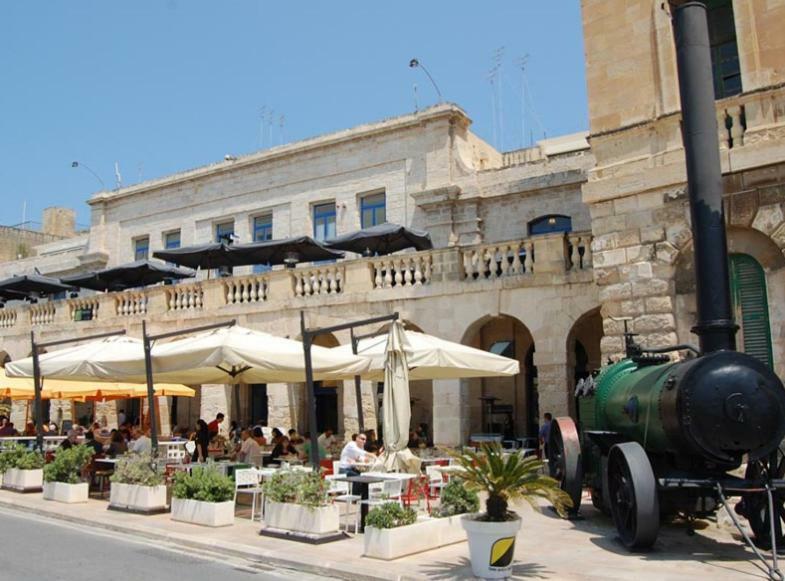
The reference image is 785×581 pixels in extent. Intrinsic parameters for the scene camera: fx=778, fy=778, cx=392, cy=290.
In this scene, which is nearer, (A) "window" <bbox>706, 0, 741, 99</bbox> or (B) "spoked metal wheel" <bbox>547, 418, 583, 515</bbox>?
(B) "spoked metal wheel" <bbox>547, 418, 583, 515</bbox>

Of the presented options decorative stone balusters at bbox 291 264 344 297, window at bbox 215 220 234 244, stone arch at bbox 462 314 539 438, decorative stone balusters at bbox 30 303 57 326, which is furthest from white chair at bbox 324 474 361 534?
window at bbox 215 220 234 244

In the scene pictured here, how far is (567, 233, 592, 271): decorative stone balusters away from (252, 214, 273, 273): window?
12.6 m

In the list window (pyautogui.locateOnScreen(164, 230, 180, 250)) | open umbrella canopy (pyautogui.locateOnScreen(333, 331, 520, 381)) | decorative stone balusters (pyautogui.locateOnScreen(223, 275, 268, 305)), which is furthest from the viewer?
window (pyautogui.locateOnScreen(164, 230, 180, 250))

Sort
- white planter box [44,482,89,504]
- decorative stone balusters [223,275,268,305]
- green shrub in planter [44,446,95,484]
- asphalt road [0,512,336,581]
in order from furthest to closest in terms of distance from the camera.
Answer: decorative stone balusters [223,275,268,305]
green shrub in planter [44,446,95,484]
white planter box [44,482,89,504]
asphalt road [0,512,336,581]

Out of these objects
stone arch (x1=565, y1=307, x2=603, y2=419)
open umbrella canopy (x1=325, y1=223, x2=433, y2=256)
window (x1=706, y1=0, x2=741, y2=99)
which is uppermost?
window (x1=706, y1=0, x2=741, y2=99)

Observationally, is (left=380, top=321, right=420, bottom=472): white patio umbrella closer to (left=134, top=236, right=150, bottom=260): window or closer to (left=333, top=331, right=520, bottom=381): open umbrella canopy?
(left=333, top=331, right=520, bottom=381): open umbrella canopy

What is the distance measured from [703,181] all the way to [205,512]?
7.43 m

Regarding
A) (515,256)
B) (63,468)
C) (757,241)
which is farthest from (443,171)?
(63,468)

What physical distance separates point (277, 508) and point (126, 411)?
1843cm

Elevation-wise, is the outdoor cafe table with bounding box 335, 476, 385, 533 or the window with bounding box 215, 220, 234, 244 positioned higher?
the window with bounding box 215, 220, 234, 244

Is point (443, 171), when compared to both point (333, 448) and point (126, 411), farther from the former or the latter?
point (126, 411)

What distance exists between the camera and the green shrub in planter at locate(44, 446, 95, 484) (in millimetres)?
12648

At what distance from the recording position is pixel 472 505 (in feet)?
28.9

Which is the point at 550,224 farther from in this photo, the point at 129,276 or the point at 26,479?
the point at 26,479
